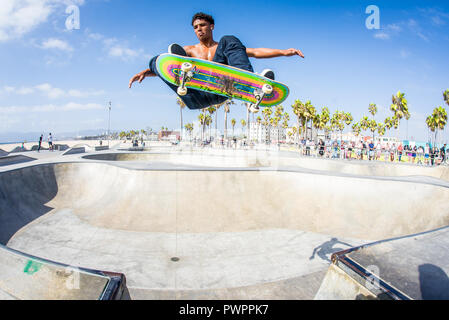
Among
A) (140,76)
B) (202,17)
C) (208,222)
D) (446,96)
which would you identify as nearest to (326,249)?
(208,222)

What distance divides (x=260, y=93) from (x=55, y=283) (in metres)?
6.80

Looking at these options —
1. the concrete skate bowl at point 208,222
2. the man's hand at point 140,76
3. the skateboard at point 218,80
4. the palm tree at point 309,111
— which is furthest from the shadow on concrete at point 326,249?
the palm tree at point 309,111

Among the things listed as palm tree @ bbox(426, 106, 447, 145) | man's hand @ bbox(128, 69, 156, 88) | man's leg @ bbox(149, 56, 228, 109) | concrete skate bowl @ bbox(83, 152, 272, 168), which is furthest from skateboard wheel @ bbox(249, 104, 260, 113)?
palm tree @ bbox(426, 106, 447, 145)

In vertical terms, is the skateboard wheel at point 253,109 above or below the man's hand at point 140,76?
below

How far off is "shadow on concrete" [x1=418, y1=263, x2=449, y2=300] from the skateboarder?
6250mm

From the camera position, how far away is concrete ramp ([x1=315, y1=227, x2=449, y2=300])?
8.42 ft

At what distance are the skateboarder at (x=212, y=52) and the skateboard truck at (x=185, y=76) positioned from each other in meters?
0.41

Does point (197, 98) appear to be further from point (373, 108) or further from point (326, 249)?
point (373, 108)

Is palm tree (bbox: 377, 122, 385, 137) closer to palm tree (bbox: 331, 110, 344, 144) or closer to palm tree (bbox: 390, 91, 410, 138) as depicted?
palm tree (bbox: 331, 110, 344, 144)

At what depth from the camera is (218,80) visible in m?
7.67

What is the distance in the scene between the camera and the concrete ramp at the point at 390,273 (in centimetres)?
257

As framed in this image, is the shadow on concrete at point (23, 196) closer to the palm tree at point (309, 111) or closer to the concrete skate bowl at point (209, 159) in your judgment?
the concrete skate bowl at point (209, 159)
